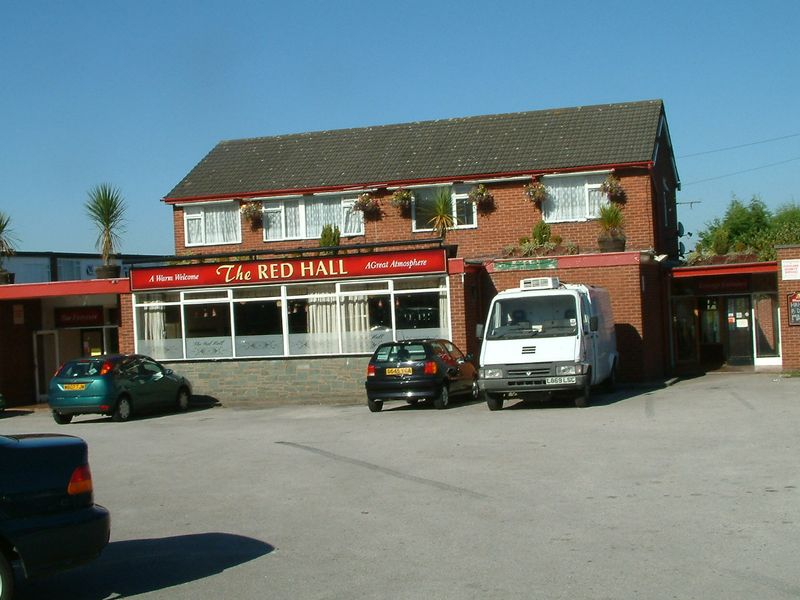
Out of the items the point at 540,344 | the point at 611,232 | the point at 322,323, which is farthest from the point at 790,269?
the point at 322,323

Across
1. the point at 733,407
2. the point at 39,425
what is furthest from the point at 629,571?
the point at 39,425

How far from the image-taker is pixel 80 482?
7.31 metres

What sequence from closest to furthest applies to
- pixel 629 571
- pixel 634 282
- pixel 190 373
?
pixel 629 571 < pixel 634 282 < pixel 190 373

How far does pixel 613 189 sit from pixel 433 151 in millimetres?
6424

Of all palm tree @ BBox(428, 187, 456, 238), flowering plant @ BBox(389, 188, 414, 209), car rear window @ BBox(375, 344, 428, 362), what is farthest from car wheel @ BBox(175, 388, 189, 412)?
flowering plant @ BBox(389, 188, 414, 209)

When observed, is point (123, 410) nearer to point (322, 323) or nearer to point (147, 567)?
point (322, 323)

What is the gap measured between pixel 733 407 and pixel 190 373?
49.4 feet

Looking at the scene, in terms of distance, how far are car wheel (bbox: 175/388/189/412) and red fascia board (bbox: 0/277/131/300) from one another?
4.30m

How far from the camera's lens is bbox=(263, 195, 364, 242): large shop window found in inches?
1309

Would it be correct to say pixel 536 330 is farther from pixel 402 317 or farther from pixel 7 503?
pixel 7 503

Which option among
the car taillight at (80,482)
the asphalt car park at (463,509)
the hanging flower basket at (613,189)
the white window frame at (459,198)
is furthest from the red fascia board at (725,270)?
the car taillight at (80,482)

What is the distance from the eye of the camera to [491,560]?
7.96 metres

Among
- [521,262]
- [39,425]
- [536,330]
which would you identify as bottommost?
[39,425]

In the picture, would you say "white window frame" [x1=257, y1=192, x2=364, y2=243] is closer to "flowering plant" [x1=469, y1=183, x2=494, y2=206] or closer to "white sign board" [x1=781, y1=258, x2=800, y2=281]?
"flowering plant" [x1=469, y1=183, x2=494, y2=206]
